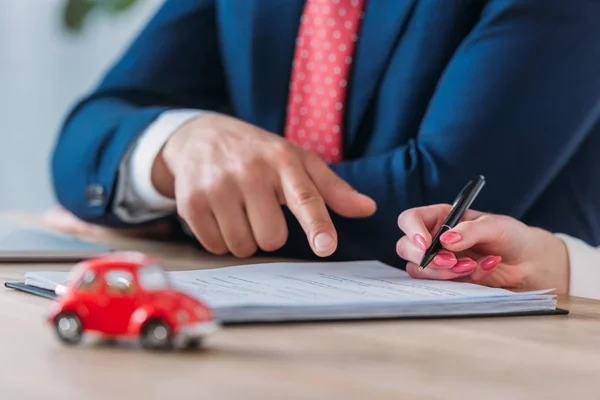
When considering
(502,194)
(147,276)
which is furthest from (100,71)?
(147,276)

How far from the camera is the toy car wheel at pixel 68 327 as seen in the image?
0.49 m

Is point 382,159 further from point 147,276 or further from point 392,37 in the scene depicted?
point 147,276

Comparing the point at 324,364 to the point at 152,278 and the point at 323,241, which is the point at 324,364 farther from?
the point at 323,241

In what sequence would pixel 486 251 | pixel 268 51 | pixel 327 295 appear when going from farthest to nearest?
pixel 268 51, pixel 486 251, pixel 327 295

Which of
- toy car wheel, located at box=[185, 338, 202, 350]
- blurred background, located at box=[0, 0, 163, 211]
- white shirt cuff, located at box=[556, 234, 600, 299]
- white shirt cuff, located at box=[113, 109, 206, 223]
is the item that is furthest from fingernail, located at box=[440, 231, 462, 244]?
blurred background, located at box=[0, 0, 163, 211]

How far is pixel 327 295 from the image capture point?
67cm

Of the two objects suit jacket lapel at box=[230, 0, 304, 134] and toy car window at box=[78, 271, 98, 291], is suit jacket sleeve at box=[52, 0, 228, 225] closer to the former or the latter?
suit jacket lapel at box=[230, 0, 304, 134]

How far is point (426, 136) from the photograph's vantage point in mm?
1151

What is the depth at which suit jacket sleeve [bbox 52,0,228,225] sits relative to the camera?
1.24 m

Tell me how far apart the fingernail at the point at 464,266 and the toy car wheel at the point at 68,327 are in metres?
0.42

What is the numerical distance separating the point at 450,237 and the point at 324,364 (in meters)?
0.33

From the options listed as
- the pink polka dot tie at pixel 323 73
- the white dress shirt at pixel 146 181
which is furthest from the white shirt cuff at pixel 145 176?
the pink polka dot tie at pixel 323 73

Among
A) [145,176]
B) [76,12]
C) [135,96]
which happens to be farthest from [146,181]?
[76,12]

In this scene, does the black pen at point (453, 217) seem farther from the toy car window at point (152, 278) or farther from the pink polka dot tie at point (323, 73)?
the pink polka dot tie at point (323, 73)
